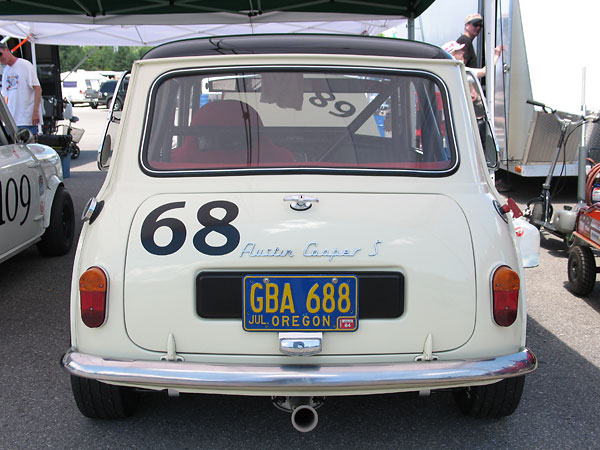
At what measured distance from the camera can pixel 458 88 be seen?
2.94 m

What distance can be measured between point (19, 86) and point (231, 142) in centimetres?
622

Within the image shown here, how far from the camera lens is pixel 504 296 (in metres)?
2.49

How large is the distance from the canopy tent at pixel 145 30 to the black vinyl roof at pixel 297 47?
24.0 ft

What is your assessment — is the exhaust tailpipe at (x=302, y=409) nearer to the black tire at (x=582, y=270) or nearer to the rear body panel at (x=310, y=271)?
the rear body panel at (x=310, y=271)

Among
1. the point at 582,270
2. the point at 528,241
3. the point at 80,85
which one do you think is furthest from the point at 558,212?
the point at 80,85

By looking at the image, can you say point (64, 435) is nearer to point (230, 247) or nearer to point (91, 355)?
point (91, 355)

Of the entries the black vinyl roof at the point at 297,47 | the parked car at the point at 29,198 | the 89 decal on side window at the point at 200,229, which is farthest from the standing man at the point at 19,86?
the 89 decal on side window at the point at 200,229

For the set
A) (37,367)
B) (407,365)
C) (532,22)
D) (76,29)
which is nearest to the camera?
(407,365)

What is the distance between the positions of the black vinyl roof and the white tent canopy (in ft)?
21.1

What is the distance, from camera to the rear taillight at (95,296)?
2.47 meters

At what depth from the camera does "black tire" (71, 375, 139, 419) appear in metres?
2.74

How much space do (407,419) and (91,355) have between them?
150 cm

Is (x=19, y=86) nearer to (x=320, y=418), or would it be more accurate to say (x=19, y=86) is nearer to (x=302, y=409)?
(x=320, y=418)

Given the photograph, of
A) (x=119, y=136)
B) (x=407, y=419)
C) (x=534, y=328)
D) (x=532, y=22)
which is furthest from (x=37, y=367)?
(x=532, y=22)
